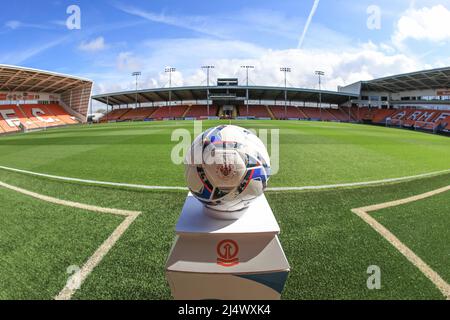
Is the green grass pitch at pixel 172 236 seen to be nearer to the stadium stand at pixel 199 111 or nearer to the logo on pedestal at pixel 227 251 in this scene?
the logo on pedestal at pixel 227 251

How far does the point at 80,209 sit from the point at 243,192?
146 inches

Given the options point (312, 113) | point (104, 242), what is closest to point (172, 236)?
point (104, 242)

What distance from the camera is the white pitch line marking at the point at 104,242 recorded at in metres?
2.75

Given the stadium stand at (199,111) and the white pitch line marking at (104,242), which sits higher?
the stadium stand at (199,111)

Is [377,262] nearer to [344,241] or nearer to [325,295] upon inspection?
[344,241]

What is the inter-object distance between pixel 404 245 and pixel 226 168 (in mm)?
2954

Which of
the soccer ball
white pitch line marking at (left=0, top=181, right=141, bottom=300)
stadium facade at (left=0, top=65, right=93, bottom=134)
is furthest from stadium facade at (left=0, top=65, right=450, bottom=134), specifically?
the soccer ball

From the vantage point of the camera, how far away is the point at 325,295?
104 inches

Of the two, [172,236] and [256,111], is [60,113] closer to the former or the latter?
[256,111]

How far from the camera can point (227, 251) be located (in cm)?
235

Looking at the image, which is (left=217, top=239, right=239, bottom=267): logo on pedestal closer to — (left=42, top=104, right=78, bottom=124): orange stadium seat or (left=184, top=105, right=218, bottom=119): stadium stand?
(left=184, top=105, right=218, bottom=119): stadium stand

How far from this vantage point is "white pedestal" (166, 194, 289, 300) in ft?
7.47

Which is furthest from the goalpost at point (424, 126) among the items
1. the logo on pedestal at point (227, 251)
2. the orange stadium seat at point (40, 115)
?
the orange stadium seat at point (40, 115)

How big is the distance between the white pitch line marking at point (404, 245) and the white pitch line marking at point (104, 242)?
12.9ft
